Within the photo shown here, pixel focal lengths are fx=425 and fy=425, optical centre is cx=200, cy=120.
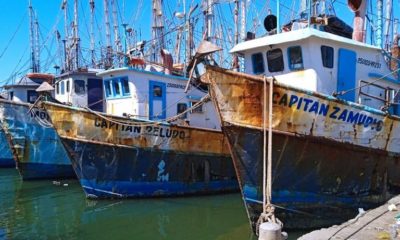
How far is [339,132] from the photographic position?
8.18 m

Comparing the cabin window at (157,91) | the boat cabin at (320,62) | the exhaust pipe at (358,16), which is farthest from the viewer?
the cabin window at (157,91)

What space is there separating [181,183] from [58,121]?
3.90 metres

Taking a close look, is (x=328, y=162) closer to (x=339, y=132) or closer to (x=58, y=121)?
(x=339, y=132)

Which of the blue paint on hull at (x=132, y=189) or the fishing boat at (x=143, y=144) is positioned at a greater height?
the fishing boat at (x=143, y=144)

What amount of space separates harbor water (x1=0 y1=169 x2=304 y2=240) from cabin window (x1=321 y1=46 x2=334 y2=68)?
3622mm

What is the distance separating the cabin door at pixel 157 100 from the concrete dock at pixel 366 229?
7.45m

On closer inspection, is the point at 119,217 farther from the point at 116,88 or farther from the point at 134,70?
the point at 116,88

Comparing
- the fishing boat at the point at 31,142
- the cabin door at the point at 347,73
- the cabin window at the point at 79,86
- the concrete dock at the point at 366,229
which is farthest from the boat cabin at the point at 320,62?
the fishing boat at the point at 31,142

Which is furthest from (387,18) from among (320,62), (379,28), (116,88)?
(116,88)

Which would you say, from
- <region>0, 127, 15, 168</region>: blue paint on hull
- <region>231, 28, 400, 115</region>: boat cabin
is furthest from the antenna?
<region>231, 28, 400, 115</region>: boat cabin

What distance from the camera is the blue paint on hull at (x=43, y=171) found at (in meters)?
16.2

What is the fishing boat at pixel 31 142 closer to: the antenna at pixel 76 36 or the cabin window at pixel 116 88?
the antenna at pixel 76 36

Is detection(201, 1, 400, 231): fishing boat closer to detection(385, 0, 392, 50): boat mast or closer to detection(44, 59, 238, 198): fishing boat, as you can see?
detection(44, 59, 238, 198): fishing boat

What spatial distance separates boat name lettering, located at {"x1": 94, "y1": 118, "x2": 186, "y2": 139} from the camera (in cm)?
1150
